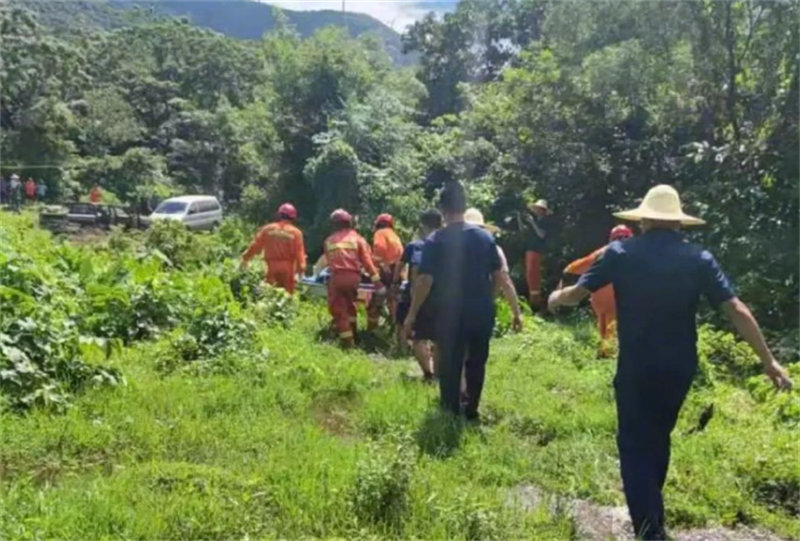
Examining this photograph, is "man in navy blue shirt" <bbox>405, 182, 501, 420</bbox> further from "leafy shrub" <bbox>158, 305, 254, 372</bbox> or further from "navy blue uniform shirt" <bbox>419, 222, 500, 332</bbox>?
"leafy shrub" <bbox>158, 305, 254, 372</bbox>

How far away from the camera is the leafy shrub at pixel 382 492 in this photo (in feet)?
13.7

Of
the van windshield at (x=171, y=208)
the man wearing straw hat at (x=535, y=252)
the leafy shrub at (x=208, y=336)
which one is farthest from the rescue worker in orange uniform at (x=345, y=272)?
the van windshield at (x=171, y=208)

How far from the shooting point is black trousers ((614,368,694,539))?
4324 mm

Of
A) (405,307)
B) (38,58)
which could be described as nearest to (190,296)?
(405,307)

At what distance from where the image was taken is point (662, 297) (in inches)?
170

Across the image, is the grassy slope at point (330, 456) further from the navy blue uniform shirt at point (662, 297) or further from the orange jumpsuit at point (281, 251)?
the orange jumpsuit at point (281, 251)

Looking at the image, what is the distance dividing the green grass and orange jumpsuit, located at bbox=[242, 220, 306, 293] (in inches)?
120

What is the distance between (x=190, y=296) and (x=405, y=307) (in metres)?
2.21

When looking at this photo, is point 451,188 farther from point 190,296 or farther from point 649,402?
point 190,296

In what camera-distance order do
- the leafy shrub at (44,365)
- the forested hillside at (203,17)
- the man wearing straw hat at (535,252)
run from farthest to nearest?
the forested hillside at (203,17) → the man wearing straw hat at (535,252) → the leafy shrub at (44,365)

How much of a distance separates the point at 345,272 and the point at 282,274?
6.72 feet

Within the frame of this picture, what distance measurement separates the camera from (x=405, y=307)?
8492 millimetres

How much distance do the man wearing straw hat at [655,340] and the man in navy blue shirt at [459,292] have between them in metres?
1.82

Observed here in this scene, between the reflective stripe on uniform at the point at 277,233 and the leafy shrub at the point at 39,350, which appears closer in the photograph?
the leafy shrub at the point at 39,350
